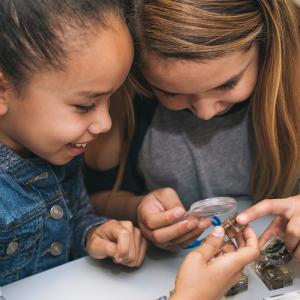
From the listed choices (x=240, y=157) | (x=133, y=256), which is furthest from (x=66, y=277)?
(x=240, y=157)

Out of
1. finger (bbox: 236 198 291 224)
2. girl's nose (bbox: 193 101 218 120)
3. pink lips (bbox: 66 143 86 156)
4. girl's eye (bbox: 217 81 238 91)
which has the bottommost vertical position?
finger (bbox: 236 198 291 224)

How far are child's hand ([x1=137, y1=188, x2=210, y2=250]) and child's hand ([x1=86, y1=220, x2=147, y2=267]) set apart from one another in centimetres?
3

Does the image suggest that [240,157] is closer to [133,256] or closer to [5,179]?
[133,256]

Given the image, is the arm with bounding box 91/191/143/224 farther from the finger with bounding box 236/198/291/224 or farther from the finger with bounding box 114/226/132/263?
the finger with bounding box 236/198/291/224

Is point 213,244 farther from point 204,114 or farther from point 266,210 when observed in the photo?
point 204,114

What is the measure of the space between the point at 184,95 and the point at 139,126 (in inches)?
8.2

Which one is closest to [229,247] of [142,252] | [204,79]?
[142,252]

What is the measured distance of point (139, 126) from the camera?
1068mm

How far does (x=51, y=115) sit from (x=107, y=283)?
0.30 meters

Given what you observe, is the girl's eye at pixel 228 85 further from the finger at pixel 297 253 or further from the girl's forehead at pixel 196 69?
the finger at pixel 297 253

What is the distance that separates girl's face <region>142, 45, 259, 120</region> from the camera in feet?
2.62

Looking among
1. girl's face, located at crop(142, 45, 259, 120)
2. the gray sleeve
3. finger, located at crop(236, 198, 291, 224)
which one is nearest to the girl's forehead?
girl's face, located at crop(142, 45, 259, 120)

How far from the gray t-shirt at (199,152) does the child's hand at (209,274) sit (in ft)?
1.18

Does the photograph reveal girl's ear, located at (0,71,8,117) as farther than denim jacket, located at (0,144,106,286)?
No
